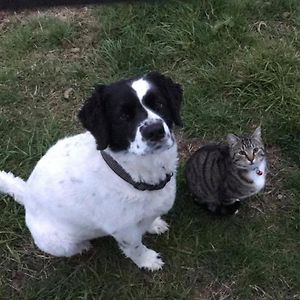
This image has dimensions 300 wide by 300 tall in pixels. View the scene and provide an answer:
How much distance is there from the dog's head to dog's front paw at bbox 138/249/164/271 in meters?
0.86

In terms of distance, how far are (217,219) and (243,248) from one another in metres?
0.25

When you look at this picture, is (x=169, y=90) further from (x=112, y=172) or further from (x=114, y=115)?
(x=112, y=172)

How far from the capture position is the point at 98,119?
8.34ft

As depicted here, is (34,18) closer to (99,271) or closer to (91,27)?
(91,27)

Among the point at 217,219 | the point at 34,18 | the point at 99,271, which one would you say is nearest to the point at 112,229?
the point at 99,271

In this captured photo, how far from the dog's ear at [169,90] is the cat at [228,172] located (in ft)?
1.76

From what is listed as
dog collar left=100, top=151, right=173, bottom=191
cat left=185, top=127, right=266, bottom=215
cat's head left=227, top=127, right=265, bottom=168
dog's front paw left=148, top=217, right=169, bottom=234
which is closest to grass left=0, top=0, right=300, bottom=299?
dog's front paw left=148, top=217, right=169, bottom=234

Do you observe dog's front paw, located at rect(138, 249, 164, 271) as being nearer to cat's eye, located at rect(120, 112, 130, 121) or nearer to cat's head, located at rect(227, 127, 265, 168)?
cat's head, located at rect(227, 127, 265, 168)

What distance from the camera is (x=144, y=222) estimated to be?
2.91 metres

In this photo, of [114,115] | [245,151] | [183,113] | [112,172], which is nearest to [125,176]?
[112,172]

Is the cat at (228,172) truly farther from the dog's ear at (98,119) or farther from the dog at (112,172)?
the dog's ear at (98,119)

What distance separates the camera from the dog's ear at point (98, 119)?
2.53 m

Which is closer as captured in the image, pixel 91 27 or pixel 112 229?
pixel 112 229

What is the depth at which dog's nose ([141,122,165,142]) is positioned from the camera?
2.41 meters
